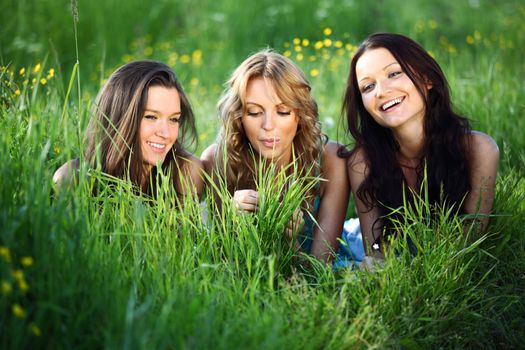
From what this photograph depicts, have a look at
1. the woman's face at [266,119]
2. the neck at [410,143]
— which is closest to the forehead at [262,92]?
the woman's face at [266,119]

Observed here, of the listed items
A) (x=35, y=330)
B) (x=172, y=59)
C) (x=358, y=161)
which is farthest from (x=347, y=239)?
(x=172, y=59)

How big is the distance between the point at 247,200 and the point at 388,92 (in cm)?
94

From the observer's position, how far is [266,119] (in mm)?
3172

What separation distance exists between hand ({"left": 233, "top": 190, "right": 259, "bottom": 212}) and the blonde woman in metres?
0.30

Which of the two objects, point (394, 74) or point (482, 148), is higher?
point (394, 74)

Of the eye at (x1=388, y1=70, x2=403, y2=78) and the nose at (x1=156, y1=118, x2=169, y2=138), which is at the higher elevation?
the eye at (x1=388, y1=70, x2=403, y2=78)

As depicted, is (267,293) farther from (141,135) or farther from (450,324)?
(141,135)

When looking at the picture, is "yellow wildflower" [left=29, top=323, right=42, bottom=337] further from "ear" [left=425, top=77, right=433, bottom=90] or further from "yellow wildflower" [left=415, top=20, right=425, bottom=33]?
"yellow wildflower" [left=415, top=20, right=425, bottom=33]

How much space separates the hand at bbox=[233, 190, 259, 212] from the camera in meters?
2.89

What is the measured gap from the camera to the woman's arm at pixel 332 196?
330cm

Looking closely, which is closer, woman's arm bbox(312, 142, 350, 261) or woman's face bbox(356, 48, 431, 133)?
woman's face bbox(356, 48, 431, 133)

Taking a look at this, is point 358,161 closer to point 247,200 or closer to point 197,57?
point 247,200

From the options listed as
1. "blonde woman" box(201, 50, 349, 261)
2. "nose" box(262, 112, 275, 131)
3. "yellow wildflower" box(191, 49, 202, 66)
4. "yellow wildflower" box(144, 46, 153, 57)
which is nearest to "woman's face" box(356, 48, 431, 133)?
"blonde woman" box(201, 50, 349, 261)

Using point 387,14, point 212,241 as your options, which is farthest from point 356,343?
point 387,14
